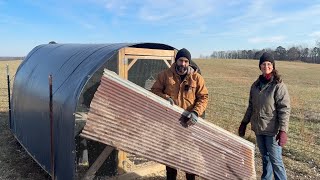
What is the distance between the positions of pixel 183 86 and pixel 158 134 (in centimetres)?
81

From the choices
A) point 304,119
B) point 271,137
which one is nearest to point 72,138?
point 271,137

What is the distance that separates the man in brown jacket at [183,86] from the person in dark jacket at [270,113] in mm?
814

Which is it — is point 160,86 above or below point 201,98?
above

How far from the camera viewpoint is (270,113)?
493 cm

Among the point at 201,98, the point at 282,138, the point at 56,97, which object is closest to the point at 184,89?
the point at 201,98

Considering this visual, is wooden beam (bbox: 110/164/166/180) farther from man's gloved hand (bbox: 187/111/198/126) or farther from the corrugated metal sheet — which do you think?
man's gloved hand (bbox: 187/111/198/126)

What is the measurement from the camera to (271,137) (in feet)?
16.3

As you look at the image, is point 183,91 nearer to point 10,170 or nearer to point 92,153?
point 92,153

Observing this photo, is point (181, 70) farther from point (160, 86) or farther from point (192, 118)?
point (192, 118)

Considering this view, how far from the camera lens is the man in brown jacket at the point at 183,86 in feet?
15.7

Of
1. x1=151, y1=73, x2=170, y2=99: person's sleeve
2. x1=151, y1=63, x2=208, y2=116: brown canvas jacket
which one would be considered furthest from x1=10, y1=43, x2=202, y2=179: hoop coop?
x1=151, y1=63, x2=208, y2=116: brown canvas jacket

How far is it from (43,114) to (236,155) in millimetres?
3299

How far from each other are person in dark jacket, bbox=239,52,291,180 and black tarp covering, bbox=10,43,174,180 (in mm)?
2264

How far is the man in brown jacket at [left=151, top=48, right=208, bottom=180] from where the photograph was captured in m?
4.79
